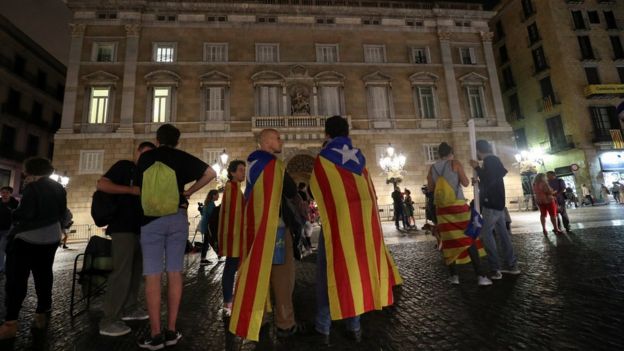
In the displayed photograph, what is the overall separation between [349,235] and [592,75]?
30763 millimetres

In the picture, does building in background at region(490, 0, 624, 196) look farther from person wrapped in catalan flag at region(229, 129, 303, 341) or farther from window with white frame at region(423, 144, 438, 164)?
person wrapped in catalan flag at region(229, 129, 303, 341)

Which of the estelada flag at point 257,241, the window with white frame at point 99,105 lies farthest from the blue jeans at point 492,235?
the window with white frame at point 99,105

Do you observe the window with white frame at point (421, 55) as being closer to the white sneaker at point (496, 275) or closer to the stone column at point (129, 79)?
the stone column at point (129, 79)

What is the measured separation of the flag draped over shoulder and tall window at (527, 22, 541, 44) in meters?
29.2

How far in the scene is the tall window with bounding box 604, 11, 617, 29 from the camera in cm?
2380

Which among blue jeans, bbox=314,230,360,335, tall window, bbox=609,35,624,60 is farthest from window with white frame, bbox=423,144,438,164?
tall window, bbox=609,35,624,60

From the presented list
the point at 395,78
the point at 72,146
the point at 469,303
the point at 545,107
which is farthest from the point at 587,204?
the point at 72,146

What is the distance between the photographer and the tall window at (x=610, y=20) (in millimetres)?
23797

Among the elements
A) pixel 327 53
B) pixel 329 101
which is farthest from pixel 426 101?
pixel 327 53

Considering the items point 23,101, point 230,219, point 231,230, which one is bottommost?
point 231,230

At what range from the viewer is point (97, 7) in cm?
1800

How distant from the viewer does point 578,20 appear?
77.5ft

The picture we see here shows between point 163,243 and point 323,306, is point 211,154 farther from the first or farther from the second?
point 323,306

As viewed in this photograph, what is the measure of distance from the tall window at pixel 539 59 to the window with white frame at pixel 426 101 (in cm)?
1186
